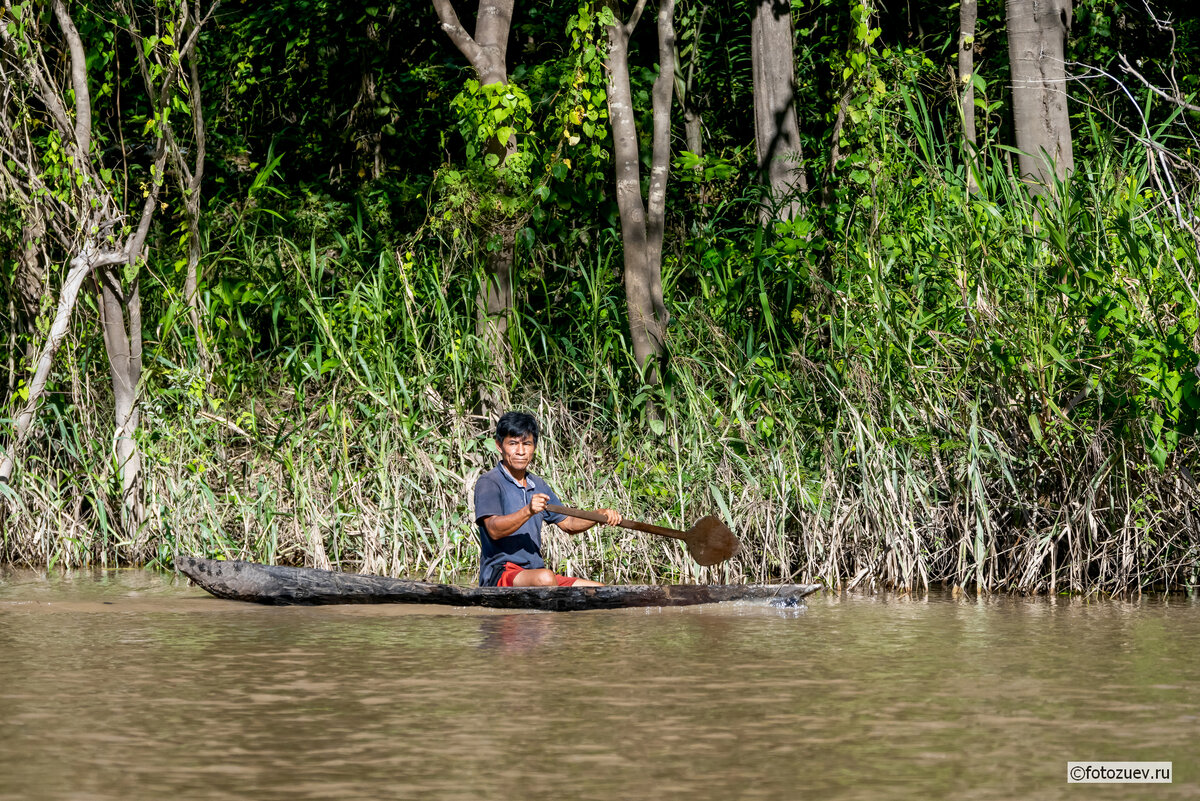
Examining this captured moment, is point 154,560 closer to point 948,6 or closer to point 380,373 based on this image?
point 380,373

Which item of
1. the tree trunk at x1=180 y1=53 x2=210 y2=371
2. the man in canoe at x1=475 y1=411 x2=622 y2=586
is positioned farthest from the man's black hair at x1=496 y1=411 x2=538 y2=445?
the tree trunk at x1=180 y1=53 x2=210 y2=371

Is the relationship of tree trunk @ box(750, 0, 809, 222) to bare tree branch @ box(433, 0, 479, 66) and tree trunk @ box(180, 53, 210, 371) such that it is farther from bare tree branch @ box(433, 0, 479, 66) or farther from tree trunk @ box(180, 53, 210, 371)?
tree trunk @ box(180, 53, 210, 371)

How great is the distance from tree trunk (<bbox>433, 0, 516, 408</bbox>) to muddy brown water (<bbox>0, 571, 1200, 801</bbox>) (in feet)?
10.1

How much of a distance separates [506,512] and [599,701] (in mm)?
2816

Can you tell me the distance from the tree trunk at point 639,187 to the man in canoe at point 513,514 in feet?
7.08

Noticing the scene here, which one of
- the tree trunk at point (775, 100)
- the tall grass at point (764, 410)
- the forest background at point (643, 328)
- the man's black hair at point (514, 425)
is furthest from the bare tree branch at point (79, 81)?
the tree trunk at point (775, 100)

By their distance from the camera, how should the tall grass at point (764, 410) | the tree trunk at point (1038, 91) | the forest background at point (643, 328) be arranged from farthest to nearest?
1. the tree trunk at point (1038, 91)
2. the forest background at point (643, 328)
3. the tall grass at point (764, 410)

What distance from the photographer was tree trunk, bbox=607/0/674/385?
1026 centimetres

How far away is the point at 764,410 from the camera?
940cm

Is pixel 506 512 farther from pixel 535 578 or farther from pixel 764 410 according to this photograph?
pixel 764 410

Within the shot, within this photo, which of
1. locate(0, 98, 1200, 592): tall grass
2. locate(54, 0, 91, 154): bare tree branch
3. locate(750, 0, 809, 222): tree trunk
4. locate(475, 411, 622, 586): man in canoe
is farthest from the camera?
locate(750, 0, 809, 222): tree trunk

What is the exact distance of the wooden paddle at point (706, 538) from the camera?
8.22 meters

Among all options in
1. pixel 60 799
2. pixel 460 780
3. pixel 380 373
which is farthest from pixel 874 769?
pixel 380 373

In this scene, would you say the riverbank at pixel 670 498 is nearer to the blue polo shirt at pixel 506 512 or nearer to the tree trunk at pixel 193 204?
the blue polo shirt at pixel 506 512
